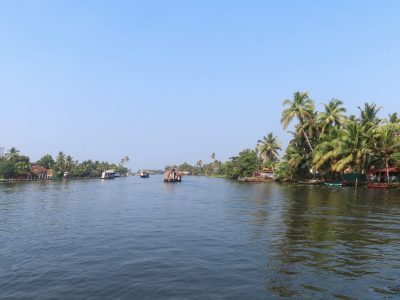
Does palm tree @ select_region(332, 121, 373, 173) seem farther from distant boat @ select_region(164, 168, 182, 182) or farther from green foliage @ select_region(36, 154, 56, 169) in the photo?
green foliage @ select_region(36, 154, 56, 169)

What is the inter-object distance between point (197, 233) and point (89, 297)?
32.6 ft

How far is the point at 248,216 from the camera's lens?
26.3 m

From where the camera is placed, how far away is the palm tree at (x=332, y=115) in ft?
232

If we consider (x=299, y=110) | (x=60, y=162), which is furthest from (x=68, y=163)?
(x=299, y=110)

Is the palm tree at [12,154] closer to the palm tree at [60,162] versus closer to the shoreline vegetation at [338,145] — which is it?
the palm tree at [60,162]

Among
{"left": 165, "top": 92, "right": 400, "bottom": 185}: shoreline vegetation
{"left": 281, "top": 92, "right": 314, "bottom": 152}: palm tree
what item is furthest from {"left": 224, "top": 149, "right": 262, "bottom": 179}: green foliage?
{"left": 281, "top": 92, "right": 314, "bottom": 152}: palm tree

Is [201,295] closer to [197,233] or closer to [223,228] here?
[197,233]

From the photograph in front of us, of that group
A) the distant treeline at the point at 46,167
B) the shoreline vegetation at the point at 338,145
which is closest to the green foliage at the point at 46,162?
the distant treeline at the point at 46,167

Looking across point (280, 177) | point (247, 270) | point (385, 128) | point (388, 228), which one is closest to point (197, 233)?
point (247, 270)

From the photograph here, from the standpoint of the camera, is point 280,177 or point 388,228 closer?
point 388,228

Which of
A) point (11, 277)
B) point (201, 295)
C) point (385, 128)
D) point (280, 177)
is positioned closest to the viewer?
point (201, 295)

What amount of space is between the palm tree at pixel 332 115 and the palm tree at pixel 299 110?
3209 millimetres

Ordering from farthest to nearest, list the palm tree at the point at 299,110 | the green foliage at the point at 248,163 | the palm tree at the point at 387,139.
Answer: the green foliage at the point at 248,163
the palm tree at the point at 299,110
the palm tree at the point at 387,139

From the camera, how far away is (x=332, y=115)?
233 feet
